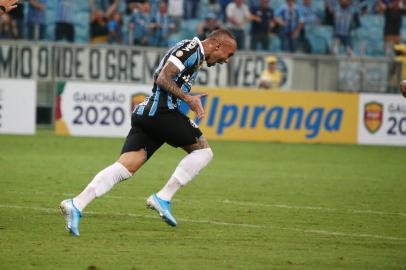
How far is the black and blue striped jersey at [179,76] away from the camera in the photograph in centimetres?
1011

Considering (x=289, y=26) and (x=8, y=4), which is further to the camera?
(x=289, y=26)

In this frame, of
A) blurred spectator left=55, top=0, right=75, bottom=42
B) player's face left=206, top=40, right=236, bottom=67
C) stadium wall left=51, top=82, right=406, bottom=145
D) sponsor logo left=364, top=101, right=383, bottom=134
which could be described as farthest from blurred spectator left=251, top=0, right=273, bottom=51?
player's face left=206, top=40, right=236, bottom=67

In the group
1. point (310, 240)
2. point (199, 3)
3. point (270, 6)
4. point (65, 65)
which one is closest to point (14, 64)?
point (65, 65)

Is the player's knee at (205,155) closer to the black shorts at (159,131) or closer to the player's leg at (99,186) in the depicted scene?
the black shorts at (159,131)

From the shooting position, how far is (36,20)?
26.3 m

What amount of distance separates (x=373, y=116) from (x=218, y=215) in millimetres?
13609

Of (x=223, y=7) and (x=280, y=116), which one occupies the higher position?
(x=223, y=7)

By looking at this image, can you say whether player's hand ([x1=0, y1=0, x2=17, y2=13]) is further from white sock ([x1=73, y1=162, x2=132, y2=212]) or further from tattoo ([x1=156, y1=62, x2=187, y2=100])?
white sock ([x1=73, y1=162, x2=132, y2=212])

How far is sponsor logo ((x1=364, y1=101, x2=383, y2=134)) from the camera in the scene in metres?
Result: 24.5

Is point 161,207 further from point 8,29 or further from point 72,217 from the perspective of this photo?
point 8,29

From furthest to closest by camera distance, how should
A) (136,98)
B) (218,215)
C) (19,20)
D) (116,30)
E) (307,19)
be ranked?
(307,19), (116,30), (19,20), (136,98), (218,215)

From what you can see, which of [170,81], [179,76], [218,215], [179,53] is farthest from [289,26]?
[170,81]

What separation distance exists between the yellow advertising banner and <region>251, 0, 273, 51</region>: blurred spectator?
2788 millimetres

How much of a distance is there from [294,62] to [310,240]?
54.8 ft
